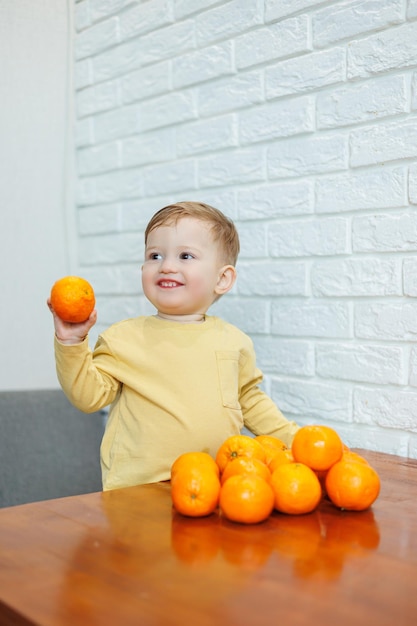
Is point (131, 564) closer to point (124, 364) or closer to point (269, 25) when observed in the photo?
point (124, 364)

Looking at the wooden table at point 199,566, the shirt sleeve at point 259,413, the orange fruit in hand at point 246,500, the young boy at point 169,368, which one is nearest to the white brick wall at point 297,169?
the shirt sleeve at point 259,413

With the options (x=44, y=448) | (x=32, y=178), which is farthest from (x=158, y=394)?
(x=32, y=178)

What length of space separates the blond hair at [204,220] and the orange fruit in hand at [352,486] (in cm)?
58

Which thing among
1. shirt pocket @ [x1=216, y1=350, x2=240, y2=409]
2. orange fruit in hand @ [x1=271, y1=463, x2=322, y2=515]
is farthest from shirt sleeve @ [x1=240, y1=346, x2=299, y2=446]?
orange fruit in hand @ [x1=271, y1=463, x2=322, y2=515]

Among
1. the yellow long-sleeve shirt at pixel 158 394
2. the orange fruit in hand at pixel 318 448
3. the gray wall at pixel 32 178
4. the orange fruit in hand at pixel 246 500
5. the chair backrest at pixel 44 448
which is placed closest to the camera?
the orange fruit in hand at pixel 246 500

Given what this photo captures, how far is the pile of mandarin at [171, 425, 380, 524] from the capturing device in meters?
1.02

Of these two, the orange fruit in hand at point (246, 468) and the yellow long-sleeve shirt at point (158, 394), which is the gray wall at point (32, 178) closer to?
the yellow long-sleeve shirt at point (158, 394)

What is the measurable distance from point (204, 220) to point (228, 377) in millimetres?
321

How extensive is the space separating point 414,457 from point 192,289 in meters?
0.59

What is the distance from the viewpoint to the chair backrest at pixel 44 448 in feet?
6.20

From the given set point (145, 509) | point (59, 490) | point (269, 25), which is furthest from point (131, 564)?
point (269, 25)

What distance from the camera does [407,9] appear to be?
1.46 metres

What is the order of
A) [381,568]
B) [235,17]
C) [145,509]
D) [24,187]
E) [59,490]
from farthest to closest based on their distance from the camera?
[24,187], [59,490], [235,17], [145,509], [381,568]

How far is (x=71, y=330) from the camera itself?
1258 millimetres
